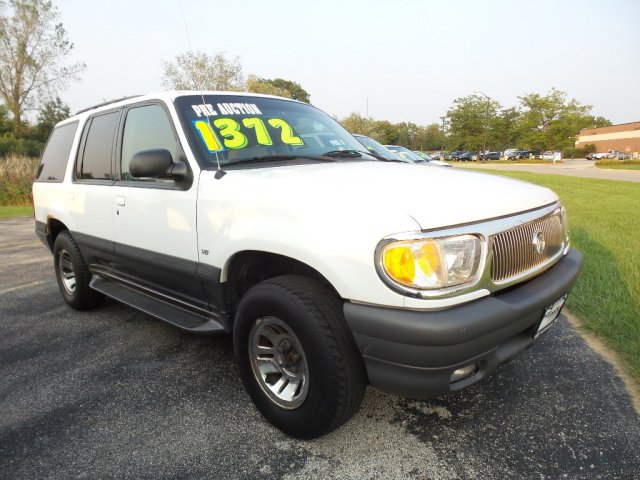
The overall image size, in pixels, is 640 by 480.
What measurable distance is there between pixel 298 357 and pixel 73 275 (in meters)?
2.95

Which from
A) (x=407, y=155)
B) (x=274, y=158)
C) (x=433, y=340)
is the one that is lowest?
(x=433, y=340)

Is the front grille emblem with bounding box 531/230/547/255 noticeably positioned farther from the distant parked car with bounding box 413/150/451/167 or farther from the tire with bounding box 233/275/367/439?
the distant parked car with bounding box 413/150/451/167

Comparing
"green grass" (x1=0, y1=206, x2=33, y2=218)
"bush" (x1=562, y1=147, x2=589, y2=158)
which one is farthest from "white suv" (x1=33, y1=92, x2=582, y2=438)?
"bush" (x1=562, y1=147, x2=589, y2=158)

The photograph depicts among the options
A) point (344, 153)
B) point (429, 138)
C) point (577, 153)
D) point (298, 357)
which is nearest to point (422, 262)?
point (298, 357)

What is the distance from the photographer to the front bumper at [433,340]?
1.72 m

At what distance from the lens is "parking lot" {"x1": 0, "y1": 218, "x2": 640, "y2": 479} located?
6.65 ft

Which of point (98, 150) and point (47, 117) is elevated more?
point (47, 117)

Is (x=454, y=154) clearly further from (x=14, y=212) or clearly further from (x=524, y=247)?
(x=524, y=247)

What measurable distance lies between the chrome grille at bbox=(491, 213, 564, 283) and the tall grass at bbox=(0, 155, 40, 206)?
16623mm

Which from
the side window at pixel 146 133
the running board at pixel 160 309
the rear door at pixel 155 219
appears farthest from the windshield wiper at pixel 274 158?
the running board at pixel 160 309

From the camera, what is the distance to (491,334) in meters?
1.82

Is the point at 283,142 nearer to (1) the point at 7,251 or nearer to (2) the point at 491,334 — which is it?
(2) the point at 491,334

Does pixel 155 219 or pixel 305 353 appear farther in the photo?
pixel 155 219

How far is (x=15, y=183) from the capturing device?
580 inches
